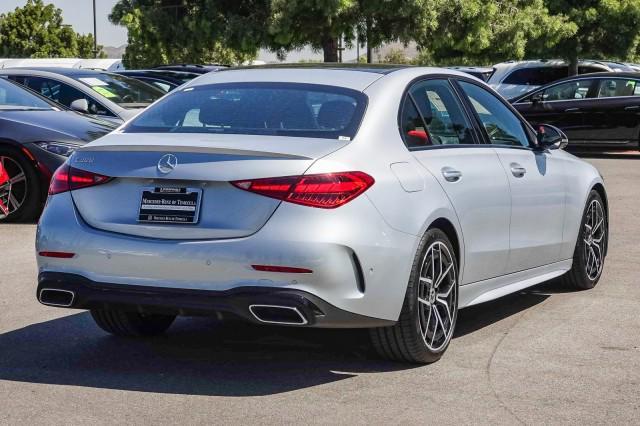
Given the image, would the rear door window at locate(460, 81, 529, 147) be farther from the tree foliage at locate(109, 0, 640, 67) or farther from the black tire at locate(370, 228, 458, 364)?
the tree foliage at locate(109, 0, 640, 67)

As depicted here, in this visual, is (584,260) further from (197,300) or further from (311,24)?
(311,24)

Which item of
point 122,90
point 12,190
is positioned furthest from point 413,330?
point 122,90

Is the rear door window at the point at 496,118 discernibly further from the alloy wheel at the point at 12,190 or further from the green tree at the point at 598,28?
the green tree at the point at 598,28

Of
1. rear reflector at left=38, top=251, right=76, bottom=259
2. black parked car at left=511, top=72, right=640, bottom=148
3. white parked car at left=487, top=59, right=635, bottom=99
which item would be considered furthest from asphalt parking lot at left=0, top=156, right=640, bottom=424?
white parked car at left=487, top=59, right=635, bottom=99

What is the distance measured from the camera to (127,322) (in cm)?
706

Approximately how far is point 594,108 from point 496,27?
1197 centimetres

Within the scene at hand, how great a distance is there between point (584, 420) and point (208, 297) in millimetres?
1739

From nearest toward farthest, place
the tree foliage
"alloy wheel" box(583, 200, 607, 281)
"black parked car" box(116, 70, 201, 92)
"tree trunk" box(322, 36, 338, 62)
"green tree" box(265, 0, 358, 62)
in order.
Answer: "alloy wheel" box(583, 200, 607, 281)
"black parked car" box(116, 70, 201, 92)
"green tree" box(265, 0, 358, 62)
the tree foliage
"tree trunk" box(322, 36, 338, 62)

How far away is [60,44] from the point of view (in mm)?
84938

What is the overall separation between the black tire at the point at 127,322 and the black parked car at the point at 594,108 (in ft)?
56.4

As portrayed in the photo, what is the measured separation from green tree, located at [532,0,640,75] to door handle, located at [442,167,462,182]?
29.1 meters

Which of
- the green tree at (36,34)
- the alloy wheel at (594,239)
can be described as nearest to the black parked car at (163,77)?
the alloy wheel at (594,239)

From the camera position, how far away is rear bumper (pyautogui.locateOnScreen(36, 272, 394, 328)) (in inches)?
226

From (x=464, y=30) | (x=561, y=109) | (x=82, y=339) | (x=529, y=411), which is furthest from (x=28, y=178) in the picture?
(x=464, y=30)
